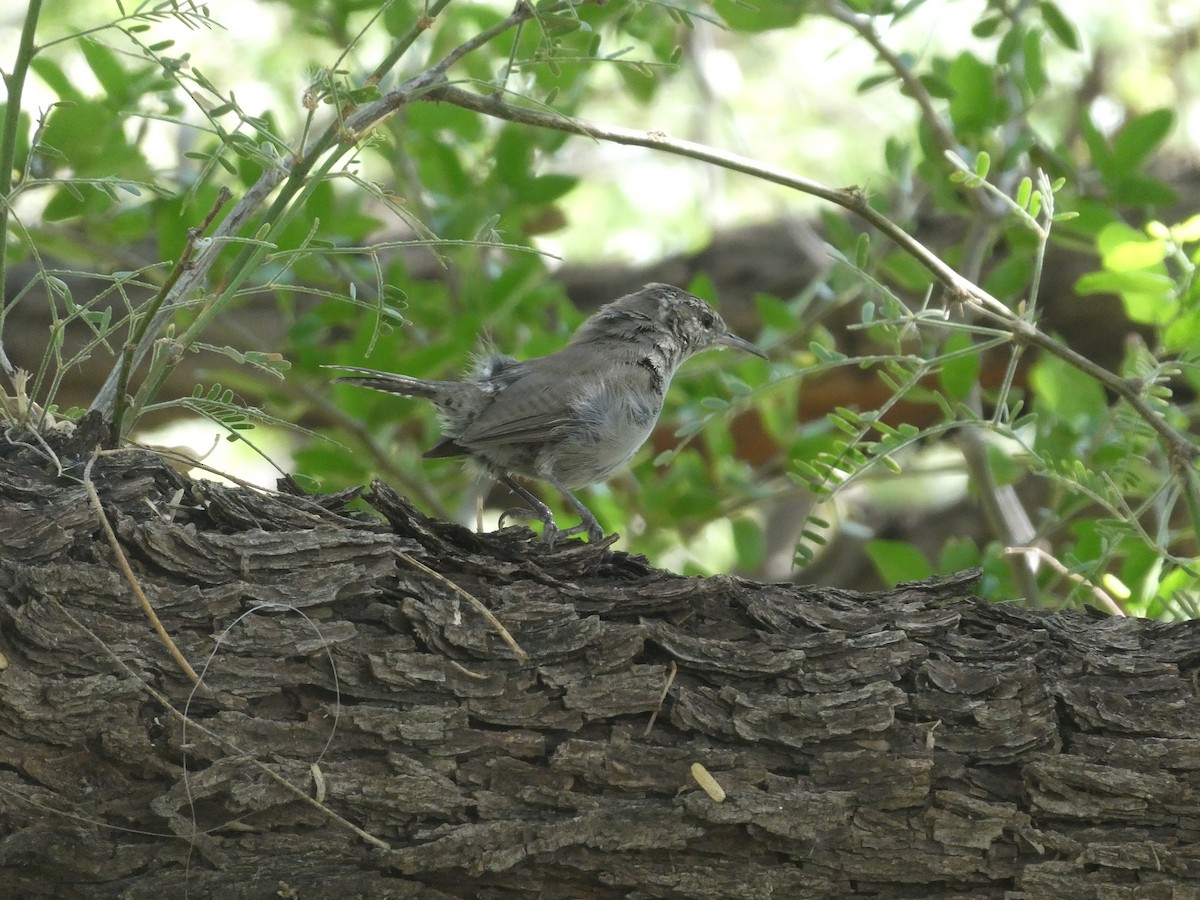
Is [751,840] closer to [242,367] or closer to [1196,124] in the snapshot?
[242,367]

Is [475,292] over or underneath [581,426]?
over

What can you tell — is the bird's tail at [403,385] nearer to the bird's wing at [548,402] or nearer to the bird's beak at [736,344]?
the bird's wing at [548,402]

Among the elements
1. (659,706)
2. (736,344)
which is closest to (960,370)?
(736,344)

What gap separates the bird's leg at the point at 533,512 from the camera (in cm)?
349

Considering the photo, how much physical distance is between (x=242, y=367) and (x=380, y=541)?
429 centimetres

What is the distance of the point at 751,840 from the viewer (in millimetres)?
2336

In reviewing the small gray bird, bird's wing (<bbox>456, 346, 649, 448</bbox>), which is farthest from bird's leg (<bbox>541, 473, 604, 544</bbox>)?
bird's wing (<bbox>456, 346, 649, 448</bbox>)

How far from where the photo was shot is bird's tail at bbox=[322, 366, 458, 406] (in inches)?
151

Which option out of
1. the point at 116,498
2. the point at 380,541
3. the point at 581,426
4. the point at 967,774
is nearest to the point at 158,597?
the point at 116,498

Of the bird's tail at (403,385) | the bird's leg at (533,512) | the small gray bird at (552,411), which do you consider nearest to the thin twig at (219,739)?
the bird's leg at (533,512)

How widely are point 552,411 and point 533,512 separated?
1.10 ft

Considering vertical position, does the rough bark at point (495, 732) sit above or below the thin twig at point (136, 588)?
below

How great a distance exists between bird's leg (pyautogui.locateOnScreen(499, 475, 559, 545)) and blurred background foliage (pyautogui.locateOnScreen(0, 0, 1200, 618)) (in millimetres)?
561

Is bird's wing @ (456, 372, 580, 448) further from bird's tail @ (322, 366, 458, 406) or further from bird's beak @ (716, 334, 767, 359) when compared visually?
bird's beak @ (716, 334, 767, 359)
